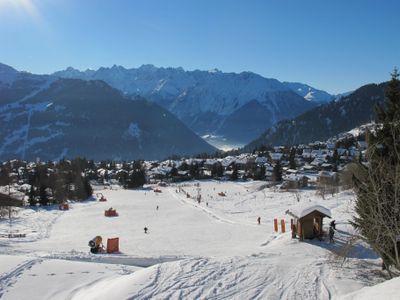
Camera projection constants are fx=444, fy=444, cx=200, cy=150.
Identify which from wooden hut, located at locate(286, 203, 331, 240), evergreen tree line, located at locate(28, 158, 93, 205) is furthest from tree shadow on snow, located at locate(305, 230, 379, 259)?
evergreen tree line, located at locate(28, 158, 93, 205)

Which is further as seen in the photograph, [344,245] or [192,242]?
[192,242]

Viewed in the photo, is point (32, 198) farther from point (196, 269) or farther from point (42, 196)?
Answer: point (196, 269)

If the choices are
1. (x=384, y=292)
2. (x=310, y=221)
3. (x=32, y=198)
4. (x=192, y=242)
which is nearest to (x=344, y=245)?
(x=310, y=221)

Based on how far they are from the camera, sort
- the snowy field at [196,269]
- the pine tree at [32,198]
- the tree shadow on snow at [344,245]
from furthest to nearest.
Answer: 1. the pine tree at [32,198]
2. the tree shadow on snow at [344,245]
3. the snowy field at [196,269]

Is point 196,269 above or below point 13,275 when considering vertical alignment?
above

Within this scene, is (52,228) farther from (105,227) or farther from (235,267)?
(235,267)

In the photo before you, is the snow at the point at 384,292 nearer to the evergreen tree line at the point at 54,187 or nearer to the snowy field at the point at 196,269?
the snowy field at the point at 196,269

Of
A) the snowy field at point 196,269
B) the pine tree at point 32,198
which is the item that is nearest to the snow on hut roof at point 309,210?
the snowy field at point 196,269

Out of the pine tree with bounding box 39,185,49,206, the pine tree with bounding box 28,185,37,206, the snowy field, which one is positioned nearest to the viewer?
the snowy field

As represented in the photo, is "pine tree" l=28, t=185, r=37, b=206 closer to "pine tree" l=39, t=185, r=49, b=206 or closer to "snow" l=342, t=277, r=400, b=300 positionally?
"pine tree" l=39, t=185, r=49, b=206

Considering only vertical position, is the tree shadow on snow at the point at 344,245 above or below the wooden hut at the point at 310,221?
below

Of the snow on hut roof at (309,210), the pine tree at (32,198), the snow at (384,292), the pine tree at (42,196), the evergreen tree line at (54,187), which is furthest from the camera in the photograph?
the evergreen tree line at (54,187)

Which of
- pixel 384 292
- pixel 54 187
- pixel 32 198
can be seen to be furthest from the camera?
pixel 54 187

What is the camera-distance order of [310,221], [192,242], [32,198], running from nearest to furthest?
[310,221] → [192,242] → [32,198]
